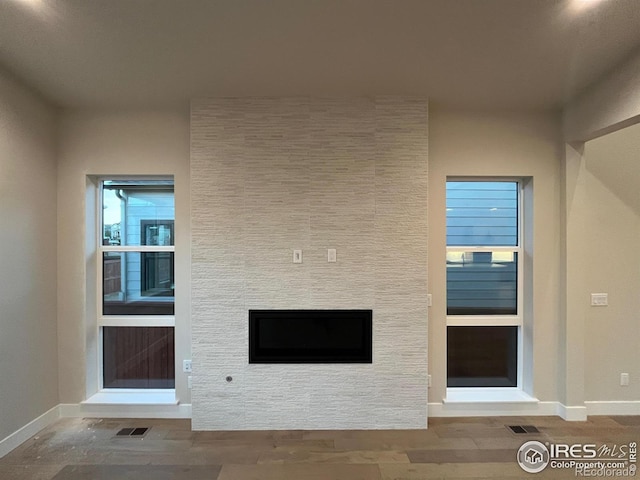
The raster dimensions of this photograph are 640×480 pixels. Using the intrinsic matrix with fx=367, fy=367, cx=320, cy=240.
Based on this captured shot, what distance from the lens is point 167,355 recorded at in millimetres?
3393

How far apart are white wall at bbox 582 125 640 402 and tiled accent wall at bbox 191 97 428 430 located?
5.20 feet

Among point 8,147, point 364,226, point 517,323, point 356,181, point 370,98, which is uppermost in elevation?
point 370,98

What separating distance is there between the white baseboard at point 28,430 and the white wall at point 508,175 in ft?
10.6

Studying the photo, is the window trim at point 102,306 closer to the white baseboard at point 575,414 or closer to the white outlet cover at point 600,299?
the white baseboard at point 575,414

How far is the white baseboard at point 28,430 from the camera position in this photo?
260 cm

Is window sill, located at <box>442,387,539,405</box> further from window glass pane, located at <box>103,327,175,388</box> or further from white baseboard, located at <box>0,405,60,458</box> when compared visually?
white baseboard, located at <box>0,405,60,458</box>

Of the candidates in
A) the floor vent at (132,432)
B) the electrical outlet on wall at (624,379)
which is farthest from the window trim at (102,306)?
→ the electrical outlet on wall at (624,379)

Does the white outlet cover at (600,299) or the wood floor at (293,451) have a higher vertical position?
the white outlet cover at (600,299)

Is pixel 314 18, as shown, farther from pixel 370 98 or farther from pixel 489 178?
pixel 489 178

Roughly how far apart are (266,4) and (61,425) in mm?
3523

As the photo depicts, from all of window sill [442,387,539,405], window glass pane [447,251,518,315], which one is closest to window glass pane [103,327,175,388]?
window sill [442,387,539,405]

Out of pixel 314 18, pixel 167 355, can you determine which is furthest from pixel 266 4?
pixel 167 355

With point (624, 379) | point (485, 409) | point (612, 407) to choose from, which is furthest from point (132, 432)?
point (624, 379)

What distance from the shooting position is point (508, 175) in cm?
325
